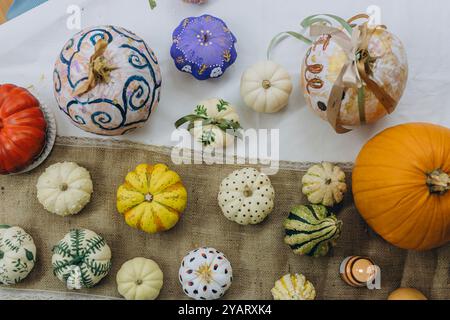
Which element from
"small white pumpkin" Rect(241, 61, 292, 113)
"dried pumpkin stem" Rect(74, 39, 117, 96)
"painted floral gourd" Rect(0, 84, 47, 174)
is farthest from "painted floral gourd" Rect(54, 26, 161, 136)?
"small white pumpkin" Rect(241, 61, 292, 113)

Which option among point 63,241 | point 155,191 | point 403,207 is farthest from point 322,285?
point 63,241

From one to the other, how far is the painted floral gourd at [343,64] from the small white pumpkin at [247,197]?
27cm

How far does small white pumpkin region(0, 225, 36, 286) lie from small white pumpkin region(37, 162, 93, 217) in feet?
0.37

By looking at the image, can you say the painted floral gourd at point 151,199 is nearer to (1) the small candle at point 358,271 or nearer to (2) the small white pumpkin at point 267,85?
(2) the small white pumpkin at point 267,85

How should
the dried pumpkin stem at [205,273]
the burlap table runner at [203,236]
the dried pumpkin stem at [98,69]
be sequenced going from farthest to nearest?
1. the burlap table runner at [203,236]
2. the dried pumpkin stem at [205,273]
3. the dried pumpkin stem at [98,69]

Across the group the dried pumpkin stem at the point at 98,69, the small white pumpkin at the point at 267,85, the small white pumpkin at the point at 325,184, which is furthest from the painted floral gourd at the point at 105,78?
the small white pumpkin at the point at 325,184

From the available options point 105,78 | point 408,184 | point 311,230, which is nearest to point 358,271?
point 311,230

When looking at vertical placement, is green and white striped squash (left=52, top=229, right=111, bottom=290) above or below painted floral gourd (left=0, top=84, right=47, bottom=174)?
below

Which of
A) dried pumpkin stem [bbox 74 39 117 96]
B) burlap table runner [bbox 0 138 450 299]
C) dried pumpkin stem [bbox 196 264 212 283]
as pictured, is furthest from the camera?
burlap table runner [bbox 0 138 450 299]

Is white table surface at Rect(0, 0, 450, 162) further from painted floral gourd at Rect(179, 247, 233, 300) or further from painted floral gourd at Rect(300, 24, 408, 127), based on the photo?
painted floral gourd at Rect(179, 247, 233, 300)

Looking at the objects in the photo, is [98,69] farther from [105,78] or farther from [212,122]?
[212,122]

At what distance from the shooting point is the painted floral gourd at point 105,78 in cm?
131

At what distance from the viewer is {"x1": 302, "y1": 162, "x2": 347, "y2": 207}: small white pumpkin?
148cm
